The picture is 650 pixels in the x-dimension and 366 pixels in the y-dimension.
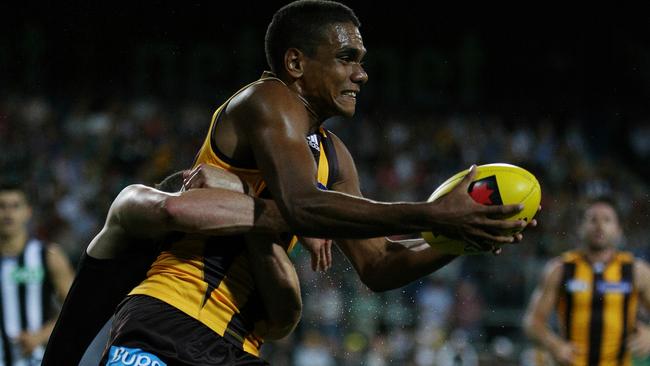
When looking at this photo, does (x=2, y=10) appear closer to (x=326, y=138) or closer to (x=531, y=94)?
(x=531, y=94)

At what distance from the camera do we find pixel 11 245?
22.0ft

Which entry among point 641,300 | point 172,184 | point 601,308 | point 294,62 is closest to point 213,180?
point 294,62

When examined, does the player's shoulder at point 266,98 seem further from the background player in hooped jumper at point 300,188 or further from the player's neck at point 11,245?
the player's neck at point 11,245

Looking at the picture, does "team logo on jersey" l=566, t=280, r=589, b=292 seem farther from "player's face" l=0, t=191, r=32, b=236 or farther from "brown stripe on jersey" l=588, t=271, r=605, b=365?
"player's face" l=0, t=191, r=32, b=236

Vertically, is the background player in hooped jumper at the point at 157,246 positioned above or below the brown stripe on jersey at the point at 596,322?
above

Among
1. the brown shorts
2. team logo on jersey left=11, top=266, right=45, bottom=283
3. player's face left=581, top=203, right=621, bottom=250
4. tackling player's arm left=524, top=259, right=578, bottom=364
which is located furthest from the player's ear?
tackling player's arm left=524, top=259, right=578, bottom=364

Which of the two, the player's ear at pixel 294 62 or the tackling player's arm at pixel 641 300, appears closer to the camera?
Result: the player's ear at pixel 294 62

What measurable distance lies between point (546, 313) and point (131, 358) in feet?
14.8

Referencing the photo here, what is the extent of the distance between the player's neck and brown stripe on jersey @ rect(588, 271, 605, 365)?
158 inches

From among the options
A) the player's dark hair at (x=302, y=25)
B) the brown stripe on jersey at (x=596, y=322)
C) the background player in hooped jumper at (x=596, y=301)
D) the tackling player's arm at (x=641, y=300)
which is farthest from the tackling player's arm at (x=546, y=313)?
the player's dark hair at (x=302, y=25)

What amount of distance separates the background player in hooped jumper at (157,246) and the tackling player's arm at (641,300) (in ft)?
12.7

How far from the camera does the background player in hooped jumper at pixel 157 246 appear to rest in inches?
136

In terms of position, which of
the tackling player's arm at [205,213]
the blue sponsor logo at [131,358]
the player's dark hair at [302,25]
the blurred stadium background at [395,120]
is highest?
the player's dark hair at [302,25]

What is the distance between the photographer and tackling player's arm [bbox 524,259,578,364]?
7109 millimetres
